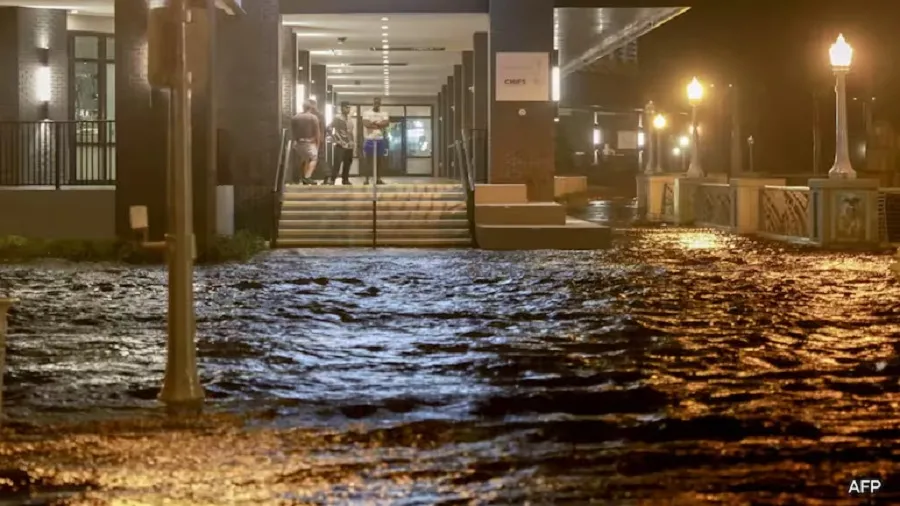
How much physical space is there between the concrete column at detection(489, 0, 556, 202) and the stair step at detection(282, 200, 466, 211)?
247cm

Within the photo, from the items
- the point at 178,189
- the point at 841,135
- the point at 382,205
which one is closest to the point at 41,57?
the point at 382,205

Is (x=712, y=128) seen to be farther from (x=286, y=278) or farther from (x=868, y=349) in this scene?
(x=868, y=349)

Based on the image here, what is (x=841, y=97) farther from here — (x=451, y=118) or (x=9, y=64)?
(x=451, y=118)

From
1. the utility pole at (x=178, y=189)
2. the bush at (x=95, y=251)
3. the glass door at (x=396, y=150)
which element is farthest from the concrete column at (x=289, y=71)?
the utility pole at (x=178, y=189)

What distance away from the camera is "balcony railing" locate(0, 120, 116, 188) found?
25.5 meters

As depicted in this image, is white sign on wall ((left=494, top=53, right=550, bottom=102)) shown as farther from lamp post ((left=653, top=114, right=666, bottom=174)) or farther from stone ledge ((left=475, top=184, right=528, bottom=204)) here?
lamp post ((left=653, top=114, right=666, bottom=174))

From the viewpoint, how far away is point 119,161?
2156cm

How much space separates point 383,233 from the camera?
24.4 meters

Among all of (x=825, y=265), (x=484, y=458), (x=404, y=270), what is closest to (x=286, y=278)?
(x=404, y=270)

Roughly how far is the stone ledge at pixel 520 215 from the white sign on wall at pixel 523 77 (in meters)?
3.66

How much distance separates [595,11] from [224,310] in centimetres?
1675

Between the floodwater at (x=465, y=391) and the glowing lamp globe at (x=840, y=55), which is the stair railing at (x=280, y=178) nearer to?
the floodwater at (x=465, y=391)

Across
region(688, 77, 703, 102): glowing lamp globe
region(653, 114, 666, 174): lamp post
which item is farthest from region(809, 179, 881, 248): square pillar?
region(653, 114, 666, 174): lamp post

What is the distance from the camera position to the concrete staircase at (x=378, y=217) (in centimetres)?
2423
